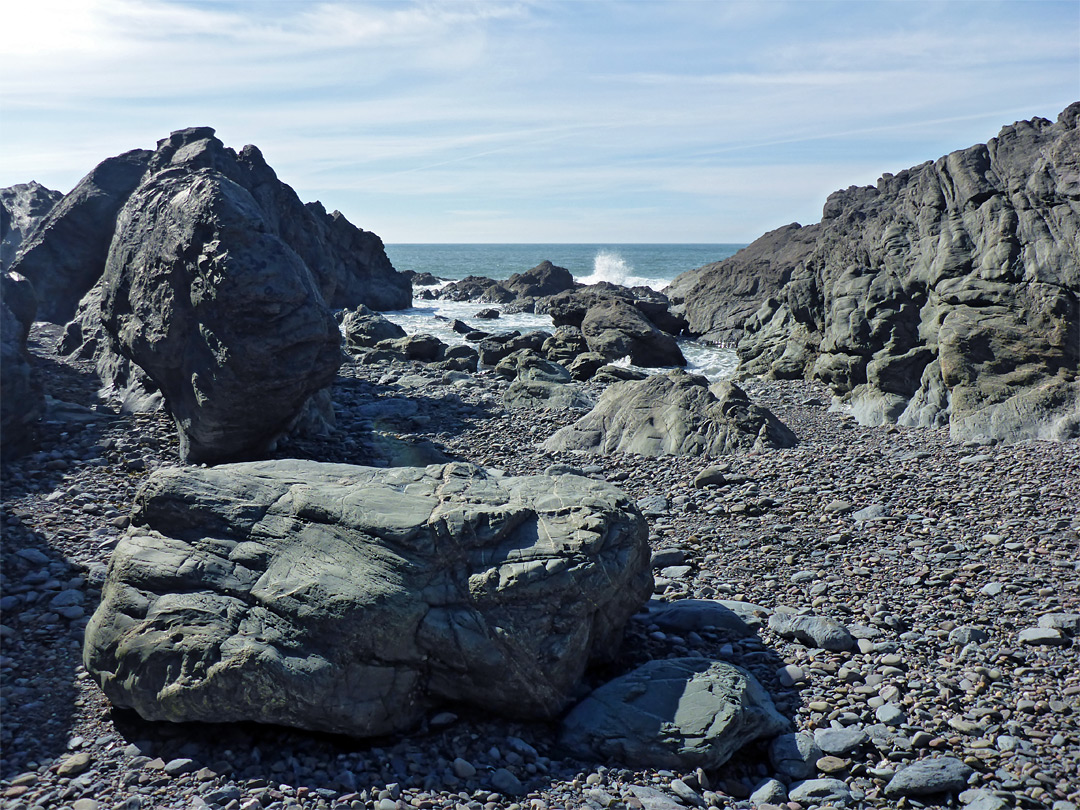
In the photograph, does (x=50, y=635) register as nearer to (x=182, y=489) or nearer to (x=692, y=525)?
(x=182, y=489)

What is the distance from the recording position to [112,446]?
1371cm

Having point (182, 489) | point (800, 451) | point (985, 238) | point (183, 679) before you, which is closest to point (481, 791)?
point (183, 679)

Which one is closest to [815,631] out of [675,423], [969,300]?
[675,423]

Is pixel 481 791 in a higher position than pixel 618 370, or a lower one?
lower

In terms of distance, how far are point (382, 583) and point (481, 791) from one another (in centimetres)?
187

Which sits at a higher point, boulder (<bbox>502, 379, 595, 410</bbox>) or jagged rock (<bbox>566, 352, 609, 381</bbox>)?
jagged rock (<bbox>566, 352, 609, 381</bbox>)

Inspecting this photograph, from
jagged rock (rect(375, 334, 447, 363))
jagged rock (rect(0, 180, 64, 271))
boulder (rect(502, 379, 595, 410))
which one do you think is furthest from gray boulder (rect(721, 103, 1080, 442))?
jagged rock (rect(0, 180, 64, 271))

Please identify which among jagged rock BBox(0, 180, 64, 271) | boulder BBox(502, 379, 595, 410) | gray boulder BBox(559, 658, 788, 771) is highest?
jagged rock BBox(0, 180, 64, 271)

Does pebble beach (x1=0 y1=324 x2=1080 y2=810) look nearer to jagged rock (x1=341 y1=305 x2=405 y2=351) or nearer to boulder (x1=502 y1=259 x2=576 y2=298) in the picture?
jagged rock (x1=341 y1=305 x2=405 y2=351)

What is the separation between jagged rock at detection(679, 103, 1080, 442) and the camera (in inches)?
Answer: 604

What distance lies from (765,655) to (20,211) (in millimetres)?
58247

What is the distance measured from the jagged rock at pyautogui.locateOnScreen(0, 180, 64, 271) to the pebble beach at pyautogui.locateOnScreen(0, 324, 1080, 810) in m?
37.2

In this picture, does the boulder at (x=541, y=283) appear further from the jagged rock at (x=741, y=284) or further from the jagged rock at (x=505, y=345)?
the jagged rock at (x=505, y=345)

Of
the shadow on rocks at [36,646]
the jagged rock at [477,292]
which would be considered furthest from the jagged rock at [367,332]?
the jagged rock at [477,292]
